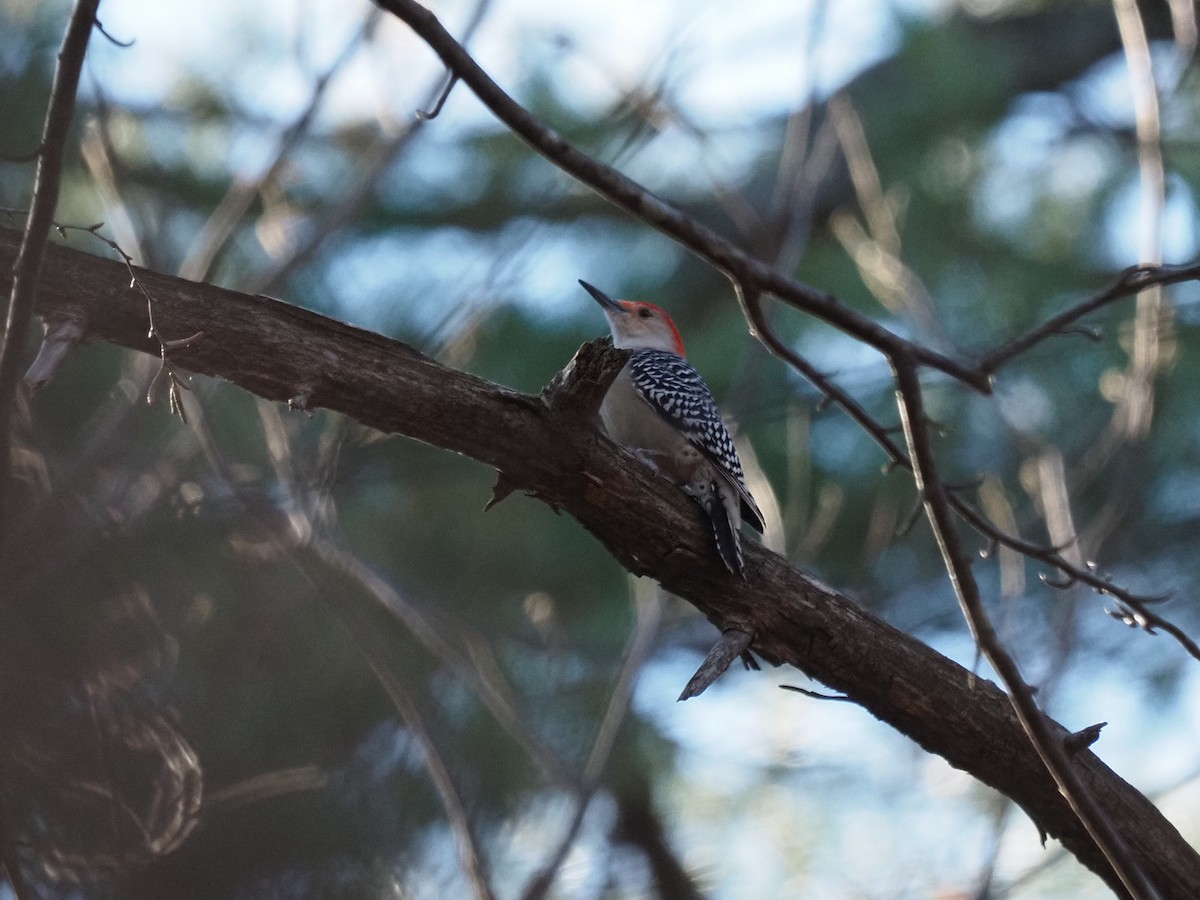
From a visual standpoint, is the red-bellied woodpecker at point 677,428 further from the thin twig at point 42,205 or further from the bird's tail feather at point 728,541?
the thin twig at point 42,205

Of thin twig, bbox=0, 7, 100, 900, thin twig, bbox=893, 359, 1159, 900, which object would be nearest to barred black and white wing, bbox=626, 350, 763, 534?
thin twig, bbox=893, 359, 1159, 900

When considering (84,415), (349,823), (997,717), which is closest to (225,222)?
(84,415)

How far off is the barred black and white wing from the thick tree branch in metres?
0.96

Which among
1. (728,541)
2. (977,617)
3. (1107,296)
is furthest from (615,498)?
(1107,296)

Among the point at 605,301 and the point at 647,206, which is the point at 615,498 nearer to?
the point at 647,206

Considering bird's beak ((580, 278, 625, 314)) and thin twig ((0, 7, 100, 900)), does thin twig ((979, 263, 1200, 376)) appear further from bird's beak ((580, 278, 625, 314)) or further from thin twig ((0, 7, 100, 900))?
bird's beak ((580, 278, 625, 314))

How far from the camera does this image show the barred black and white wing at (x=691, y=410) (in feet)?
14.1

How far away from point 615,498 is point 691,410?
1579mm

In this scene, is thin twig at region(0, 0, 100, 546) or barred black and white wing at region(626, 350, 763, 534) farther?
barred black and white wing at region(626, 350, 763, 534)

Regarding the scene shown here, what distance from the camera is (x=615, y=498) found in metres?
3.07

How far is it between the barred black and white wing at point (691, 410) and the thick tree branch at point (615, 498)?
960mm

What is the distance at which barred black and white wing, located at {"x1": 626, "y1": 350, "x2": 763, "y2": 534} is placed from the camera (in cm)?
429

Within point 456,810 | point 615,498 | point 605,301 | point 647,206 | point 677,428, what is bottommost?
point 456,810

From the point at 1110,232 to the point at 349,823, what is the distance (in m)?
4.87
